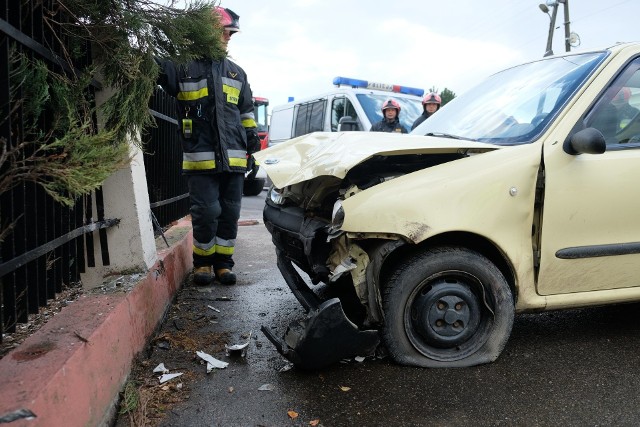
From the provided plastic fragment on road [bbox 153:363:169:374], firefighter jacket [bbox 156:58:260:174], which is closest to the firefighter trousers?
firefighter jacket [bbox 156:58:260:174]

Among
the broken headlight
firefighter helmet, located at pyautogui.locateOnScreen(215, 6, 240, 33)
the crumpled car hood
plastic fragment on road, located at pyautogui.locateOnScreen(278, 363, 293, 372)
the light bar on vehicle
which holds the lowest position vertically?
plastic fragment on road, located at pyautogui.locateOnScreen(278, 363, 293, 372)

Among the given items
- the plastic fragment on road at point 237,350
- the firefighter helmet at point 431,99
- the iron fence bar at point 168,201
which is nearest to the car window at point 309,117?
the firefighter helmet at point 431,99

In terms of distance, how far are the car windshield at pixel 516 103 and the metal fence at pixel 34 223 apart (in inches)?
87.1

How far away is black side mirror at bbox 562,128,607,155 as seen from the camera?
254cm

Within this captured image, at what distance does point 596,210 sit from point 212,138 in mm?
2650

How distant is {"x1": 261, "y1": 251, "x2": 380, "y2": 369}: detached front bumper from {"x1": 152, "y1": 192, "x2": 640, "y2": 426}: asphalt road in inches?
5.5

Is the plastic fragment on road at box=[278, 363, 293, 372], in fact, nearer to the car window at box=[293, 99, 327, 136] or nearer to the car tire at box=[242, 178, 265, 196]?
the car window at box=[293, 99, 327, 136]

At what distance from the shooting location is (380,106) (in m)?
8.98

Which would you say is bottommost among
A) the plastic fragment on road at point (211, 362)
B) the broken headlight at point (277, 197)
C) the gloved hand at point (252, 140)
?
the plastic fragment on road at point (211, 362)

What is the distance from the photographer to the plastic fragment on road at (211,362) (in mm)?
2693

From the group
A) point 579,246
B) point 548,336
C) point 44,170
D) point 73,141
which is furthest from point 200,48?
point 548,336

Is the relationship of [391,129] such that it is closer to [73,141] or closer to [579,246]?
[579,246]

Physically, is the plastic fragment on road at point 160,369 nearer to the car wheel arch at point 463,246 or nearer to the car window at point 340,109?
the car wheel arch at point 463,246

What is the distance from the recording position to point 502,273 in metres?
2.73
